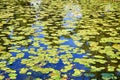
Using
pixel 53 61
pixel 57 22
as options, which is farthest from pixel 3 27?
pixel 53 61

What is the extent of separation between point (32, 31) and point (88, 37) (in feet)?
7.50

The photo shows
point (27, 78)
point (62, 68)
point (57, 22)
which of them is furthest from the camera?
point (57, 22)

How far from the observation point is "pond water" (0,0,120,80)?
5.77 meters

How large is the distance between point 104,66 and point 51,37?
286 cm

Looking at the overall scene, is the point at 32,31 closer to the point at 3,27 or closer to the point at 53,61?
the point at 3,27

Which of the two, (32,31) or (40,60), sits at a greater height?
(32,31)

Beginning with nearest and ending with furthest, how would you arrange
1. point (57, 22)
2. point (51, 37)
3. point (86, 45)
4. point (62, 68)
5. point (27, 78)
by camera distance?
point (27, 78)
point (62, 68)
point (86, 45)
point (51, 37)
point (57, 22)

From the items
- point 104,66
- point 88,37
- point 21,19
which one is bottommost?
point 104,66

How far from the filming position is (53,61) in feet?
21.0

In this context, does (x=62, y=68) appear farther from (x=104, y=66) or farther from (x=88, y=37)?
(x=88, y=37)

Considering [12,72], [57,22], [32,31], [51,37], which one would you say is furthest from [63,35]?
[12,72]

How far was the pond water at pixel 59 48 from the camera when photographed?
18.9 ft

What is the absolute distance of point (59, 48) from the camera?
7430 mm

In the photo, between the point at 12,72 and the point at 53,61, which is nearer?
the point at 12,72
